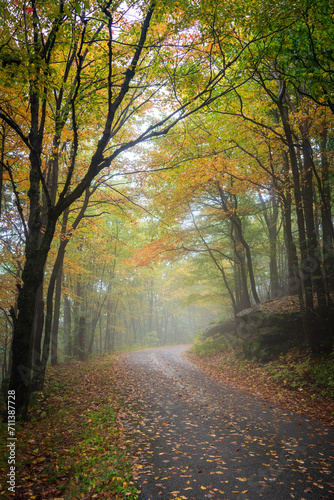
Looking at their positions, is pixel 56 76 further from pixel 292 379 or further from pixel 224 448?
pixel 292 379

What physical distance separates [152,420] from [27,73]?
7774mm

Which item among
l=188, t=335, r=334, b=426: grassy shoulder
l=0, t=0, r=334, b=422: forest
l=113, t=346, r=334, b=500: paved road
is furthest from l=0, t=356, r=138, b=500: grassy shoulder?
l=188, t=335, r=334, b=426: grassy shoulder

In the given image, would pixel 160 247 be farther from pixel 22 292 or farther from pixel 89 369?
pixel 22 292

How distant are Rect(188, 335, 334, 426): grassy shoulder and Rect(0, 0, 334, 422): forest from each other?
836mm

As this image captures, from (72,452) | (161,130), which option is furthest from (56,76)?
(72,452)

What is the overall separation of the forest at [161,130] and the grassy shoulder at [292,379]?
2.74 feet

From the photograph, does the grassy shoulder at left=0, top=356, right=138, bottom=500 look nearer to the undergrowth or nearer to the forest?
the forest

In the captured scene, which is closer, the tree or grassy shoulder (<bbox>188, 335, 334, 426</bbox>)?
the tree

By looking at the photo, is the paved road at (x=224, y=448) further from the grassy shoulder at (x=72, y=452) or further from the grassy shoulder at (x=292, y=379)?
the grassy shoulder at (x=292, y=379)

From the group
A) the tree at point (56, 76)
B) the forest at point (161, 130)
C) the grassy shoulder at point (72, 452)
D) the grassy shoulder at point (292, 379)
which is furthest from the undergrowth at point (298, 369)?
the tree at point (56, 76)

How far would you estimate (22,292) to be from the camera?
18.2 ft

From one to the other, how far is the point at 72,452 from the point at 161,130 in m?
6.95

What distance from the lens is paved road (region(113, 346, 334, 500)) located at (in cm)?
356

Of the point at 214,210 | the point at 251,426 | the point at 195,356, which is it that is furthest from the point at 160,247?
the point at 251,426
